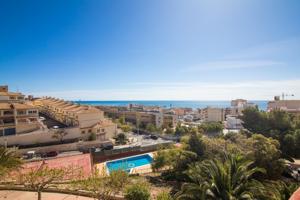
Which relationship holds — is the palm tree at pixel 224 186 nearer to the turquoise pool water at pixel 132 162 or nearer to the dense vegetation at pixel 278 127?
the turquoise pool water at pixel 132 162

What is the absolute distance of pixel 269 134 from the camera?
30.8 meters

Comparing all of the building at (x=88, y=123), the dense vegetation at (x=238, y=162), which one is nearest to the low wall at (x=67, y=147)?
the building at (x=88, y=123)

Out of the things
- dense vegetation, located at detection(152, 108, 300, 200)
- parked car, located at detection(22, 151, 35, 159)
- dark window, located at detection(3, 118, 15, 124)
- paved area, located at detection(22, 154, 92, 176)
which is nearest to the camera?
dense vegetation, located at detection(152, 108, 300, 200)

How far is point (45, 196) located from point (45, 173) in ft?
9.58

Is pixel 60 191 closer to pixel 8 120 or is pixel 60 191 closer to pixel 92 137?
pixel 92 137

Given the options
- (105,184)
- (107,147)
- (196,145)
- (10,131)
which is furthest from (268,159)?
(10,131)

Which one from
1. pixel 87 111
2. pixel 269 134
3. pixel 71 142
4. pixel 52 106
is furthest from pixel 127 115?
pixel 269 134

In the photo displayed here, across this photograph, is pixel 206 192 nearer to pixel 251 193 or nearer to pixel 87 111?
pixel 251 193

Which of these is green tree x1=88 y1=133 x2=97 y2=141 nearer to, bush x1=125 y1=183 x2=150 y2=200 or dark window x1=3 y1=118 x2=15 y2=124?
dark window x1=3 y1=118 x2=15 y2=124

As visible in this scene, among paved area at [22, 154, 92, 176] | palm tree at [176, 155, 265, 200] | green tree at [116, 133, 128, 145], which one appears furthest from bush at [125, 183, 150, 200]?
green tree at [116, 133, 128, 145]

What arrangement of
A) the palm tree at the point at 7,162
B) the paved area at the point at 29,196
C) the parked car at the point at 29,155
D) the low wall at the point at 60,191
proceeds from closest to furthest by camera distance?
the low wall at the point at 60,191, the paved area at the point at 29,196, the palm tree at the point at 7,162, the parked car at the point at 29,155

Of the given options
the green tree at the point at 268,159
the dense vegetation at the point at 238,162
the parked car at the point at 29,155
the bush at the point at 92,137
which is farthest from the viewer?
the bush at the point at 92,137

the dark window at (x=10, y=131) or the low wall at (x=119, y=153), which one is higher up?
the dark window at (x=10, y=131)

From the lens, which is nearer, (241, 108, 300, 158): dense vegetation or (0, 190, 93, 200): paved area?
(0, 190, 93, 200): paved area
